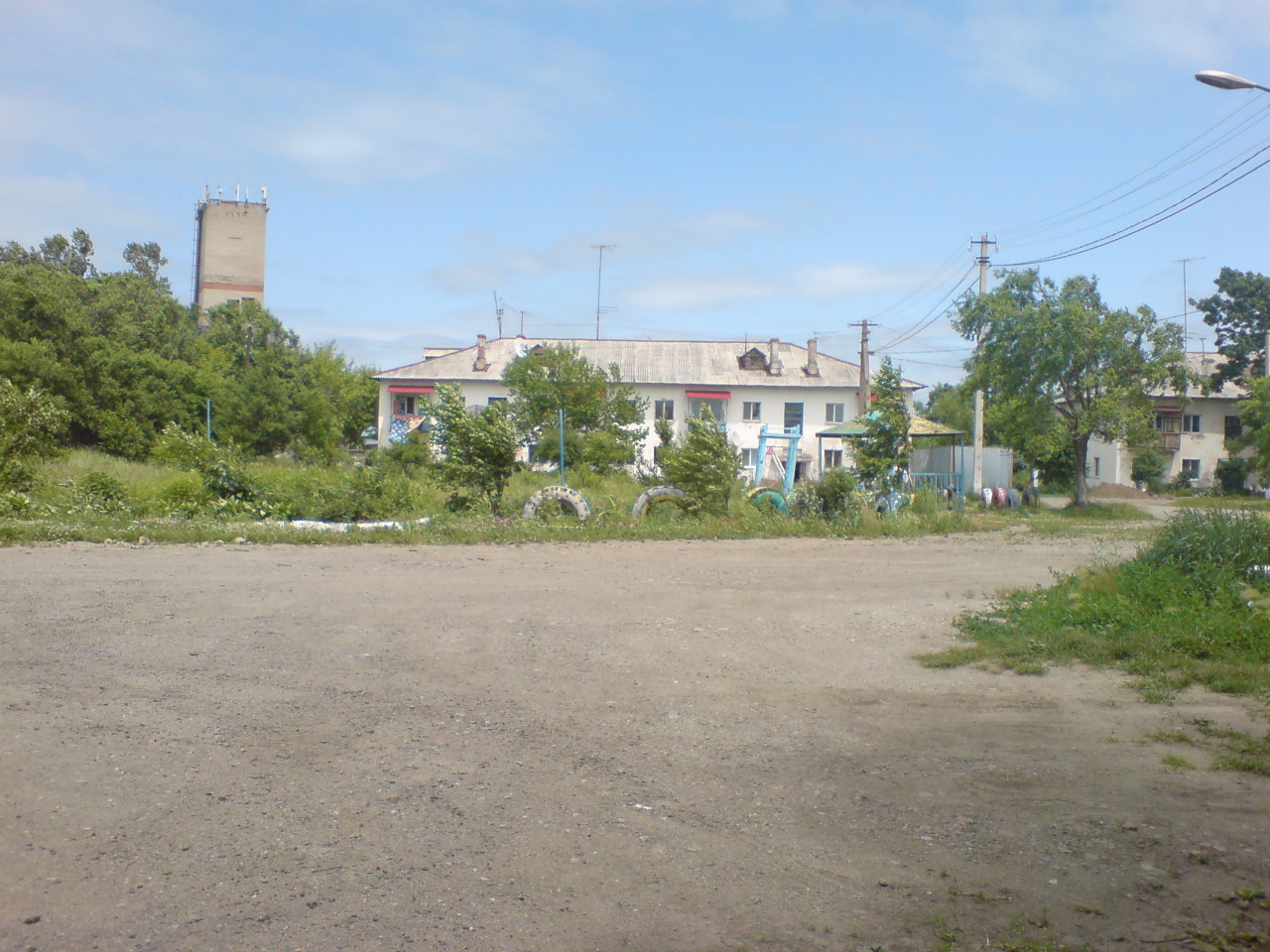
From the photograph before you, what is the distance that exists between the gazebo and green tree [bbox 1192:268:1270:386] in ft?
80.6

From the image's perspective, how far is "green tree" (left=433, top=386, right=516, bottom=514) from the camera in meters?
19.0

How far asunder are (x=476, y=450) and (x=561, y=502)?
195cm

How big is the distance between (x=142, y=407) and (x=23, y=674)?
36.5 m

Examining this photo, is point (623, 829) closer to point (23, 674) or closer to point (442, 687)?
point (442, 687)

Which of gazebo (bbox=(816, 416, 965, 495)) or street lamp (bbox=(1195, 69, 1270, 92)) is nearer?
street lamp (bbox=(1195, 69, 1270, 92))

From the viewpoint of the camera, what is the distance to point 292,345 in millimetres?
61344

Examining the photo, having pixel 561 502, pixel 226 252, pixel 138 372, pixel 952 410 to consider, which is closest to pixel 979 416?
pixel 561 502

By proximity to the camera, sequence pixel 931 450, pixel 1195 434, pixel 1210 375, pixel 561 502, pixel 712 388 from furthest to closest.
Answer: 1. pixel 712 388
2. pixel 1195 434
3. pixel 1210 375
4. pixel 931 450
5. pixel 561 502

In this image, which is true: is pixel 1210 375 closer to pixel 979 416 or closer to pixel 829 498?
pixel 979 416

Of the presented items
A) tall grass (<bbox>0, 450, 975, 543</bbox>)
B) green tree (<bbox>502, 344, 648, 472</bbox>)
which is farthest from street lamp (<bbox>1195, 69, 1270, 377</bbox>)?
green tree (<bbox>502, 344, 648, 472</bbox>)

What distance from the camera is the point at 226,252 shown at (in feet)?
252

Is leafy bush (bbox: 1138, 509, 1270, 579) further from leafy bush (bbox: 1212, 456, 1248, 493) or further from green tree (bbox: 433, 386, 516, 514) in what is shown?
leafy bush (bbox: 1212, 456, 1248, 493)

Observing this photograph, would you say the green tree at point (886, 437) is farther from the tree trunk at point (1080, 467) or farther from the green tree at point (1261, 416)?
the green tree at point (1261, 416)

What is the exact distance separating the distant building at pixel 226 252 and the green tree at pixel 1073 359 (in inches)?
2501
